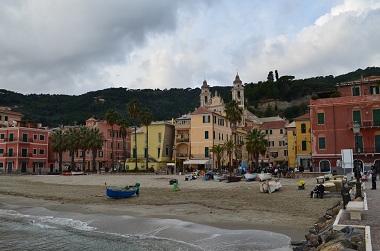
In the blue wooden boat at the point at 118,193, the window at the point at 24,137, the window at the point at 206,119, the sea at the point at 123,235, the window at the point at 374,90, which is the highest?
the window at the point at 374,90

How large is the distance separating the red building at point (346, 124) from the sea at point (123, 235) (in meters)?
29.8

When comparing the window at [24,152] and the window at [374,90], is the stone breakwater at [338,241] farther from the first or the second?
the window at [24,152]

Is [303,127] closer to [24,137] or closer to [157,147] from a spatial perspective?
[157,147]

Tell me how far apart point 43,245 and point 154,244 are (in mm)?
4986

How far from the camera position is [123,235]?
706 inches

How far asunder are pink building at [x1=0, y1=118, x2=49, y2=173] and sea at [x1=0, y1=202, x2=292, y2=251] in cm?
5626

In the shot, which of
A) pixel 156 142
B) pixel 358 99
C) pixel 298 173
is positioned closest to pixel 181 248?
pixel 298 173

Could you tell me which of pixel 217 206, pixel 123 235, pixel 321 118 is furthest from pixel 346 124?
pixel 123 235

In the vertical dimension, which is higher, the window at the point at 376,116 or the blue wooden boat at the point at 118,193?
the window at the point at 376,116

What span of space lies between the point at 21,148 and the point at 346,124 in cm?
6162

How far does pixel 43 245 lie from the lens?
53.1 feet

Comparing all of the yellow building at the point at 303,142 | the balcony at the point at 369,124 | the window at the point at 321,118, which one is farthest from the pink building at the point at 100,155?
the balcony at the point at 369,124

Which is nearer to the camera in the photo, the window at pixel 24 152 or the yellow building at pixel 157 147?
the yellow building at pixel 157 147

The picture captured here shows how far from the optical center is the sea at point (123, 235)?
591 inches
